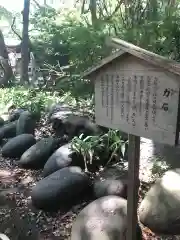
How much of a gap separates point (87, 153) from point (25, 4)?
7781 millimetres

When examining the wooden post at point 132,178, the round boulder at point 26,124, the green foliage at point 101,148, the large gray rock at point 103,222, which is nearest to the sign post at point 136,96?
the wooden post at point 132,178

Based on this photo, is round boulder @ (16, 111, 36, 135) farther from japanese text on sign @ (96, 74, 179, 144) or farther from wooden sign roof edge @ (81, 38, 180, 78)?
wooden sign roof edge @ (81, 38, 180, 78)

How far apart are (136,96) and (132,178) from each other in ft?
2.36

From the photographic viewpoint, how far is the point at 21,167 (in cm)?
559

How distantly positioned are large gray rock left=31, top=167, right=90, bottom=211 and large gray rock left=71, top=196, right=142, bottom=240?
646 millimetres

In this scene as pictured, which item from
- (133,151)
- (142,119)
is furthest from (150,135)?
(133,151)

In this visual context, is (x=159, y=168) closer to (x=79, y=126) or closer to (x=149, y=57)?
(x=79, y=126)

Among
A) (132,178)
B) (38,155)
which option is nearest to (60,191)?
(38,155)

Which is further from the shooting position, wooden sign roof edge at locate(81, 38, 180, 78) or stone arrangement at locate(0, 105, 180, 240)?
stone arrangement at locate(0, 105, 180, 240)

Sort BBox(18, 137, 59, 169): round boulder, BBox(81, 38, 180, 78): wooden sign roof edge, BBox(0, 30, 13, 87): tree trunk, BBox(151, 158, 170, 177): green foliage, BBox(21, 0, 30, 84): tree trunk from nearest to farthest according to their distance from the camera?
BBox(81, 38, 180, 78): wooden sign roof edge
BBox(151, 158, 170, 177): green foliage
BBox(18, 137, 59, 169): round boulder
BBox(21, 0, 30, 84): tree trunk
BBox(0, 30, 13, 87): tree trunk

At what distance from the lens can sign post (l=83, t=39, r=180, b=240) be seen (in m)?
2.11

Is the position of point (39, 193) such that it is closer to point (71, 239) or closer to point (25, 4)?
point (71, 239)

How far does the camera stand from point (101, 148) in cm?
494

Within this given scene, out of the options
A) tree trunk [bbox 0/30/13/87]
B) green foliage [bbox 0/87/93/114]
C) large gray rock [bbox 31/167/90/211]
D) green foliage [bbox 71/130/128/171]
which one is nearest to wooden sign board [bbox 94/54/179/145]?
large gray rock [bbox 31/167/90/211]
